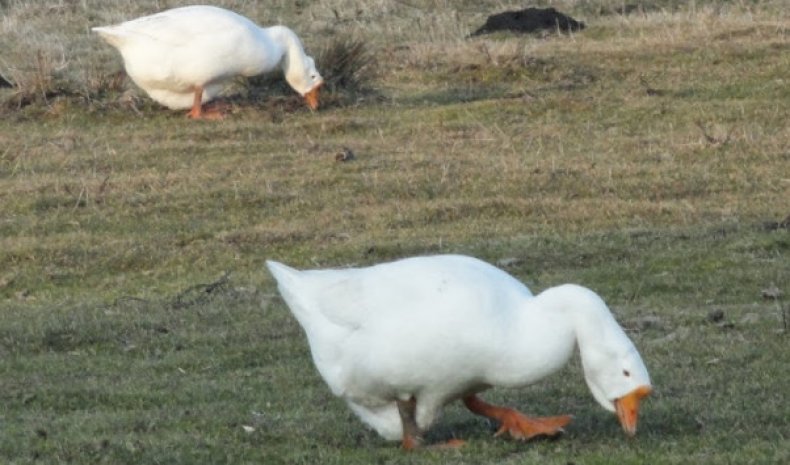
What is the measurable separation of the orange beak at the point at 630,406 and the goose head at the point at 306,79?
37.3ft

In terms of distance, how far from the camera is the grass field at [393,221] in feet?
24.1

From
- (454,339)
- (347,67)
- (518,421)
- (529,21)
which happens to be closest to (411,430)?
(518,421)

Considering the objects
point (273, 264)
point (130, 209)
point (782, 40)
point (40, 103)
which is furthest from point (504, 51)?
point (273, 264)

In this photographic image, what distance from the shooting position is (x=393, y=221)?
12.7 m

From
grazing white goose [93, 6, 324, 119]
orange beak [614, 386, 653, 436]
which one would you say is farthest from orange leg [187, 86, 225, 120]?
orange beak [614, 386, 653, 436]

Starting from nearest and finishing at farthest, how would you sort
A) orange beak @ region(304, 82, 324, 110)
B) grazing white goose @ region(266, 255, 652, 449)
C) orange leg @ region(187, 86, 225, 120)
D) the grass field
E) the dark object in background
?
grazing white goose @ region(266, 255, 652, 449), the grass field, orange leg @ region(187, 86, 225, 120), orange beak @ region(304, 82, 324, 110), the dark object in background

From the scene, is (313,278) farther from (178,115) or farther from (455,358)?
(178,115)

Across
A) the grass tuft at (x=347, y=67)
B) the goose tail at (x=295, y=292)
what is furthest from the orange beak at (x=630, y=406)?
the grass tuft at (x=347, y=67)

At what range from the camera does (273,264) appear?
23.2 ft

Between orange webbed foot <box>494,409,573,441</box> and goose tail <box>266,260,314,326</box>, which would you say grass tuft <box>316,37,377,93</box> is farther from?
orange webbed foot <box>494,409,573,441</box>

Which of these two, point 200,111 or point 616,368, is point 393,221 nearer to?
point 200,111

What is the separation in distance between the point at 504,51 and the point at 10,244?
26.2 feet

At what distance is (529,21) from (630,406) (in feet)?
51.9

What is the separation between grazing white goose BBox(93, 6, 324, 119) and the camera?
1720 centimetres
